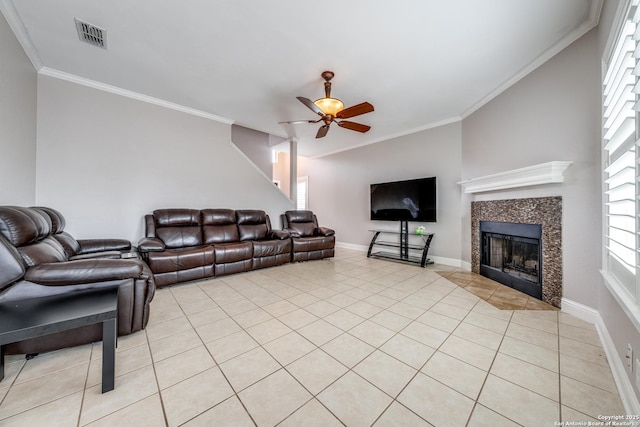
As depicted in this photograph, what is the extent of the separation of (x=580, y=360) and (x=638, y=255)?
102 centimetres

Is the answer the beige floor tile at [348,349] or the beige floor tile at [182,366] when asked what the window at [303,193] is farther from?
the beige floor tile at [182,366]

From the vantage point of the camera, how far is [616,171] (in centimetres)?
153

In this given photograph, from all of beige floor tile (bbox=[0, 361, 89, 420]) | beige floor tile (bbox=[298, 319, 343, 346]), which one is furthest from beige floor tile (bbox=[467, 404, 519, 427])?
beige floor tile (bbox=[0, 361, 89, 420])

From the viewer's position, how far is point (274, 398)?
130cm

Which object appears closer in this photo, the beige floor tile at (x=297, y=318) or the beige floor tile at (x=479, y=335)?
the beige floor tile at (x=479, y=335)

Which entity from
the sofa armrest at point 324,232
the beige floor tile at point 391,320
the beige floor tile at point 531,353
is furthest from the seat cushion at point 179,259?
the beige floor tile at point 531,353

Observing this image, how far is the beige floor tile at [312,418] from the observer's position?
1.14 metres

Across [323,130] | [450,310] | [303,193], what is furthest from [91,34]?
[303,193]

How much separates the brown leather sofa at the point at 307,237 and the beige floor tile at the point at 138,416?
129 inches

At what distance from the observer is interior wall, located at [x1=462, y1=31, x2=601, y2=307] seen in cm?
217

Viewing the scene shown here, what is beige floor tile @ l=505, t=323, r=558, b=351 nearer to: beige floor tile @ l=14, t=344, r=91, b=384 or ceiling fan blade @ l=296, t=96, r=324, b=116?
ceiling fan blade @ l=296, t=96, r=324, b=116

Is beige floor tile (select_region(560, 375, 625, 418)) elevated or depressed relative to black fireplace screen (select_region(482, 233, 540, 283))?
depressed

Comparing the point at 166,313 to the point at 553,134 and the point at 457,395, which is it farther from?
the point at 553,134

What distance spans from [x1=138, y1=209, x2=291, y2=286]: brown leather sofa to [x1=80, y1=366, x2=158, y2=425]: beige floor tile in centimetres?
187
